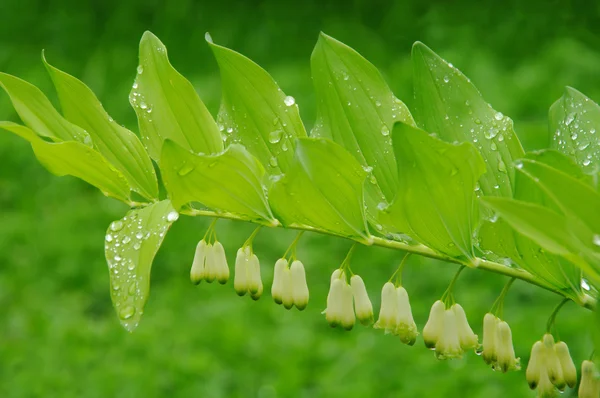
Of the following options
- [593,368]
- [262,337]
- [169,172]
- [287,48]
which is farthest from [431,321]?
[287,48]

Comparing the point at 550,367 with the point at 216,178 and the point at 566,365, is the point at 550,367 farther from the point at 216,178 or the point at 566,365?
the point at 216,178

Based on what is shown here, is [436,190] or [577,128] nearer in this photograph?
[436,190]

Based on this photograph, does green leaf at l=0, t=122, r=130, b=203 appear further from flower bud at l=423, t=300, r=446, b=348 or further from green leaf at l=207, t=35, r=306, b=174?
flower bud at l=423, t=300, r=446, b=348

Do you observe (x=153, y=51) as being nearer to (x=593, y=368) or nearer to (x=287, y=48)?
(x=593, y=368)

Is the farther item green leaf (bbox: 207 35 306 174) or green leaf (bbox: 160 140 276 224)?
green leaf (bbox: 207 35 306 174)

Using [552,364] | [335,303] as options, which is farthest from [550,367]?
[335,303]

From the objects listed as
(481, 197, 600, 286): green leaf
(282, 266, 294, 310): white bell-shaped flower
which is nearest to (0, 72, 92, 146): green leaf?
(282, 266, 294, 310): white bell-shaped flower
